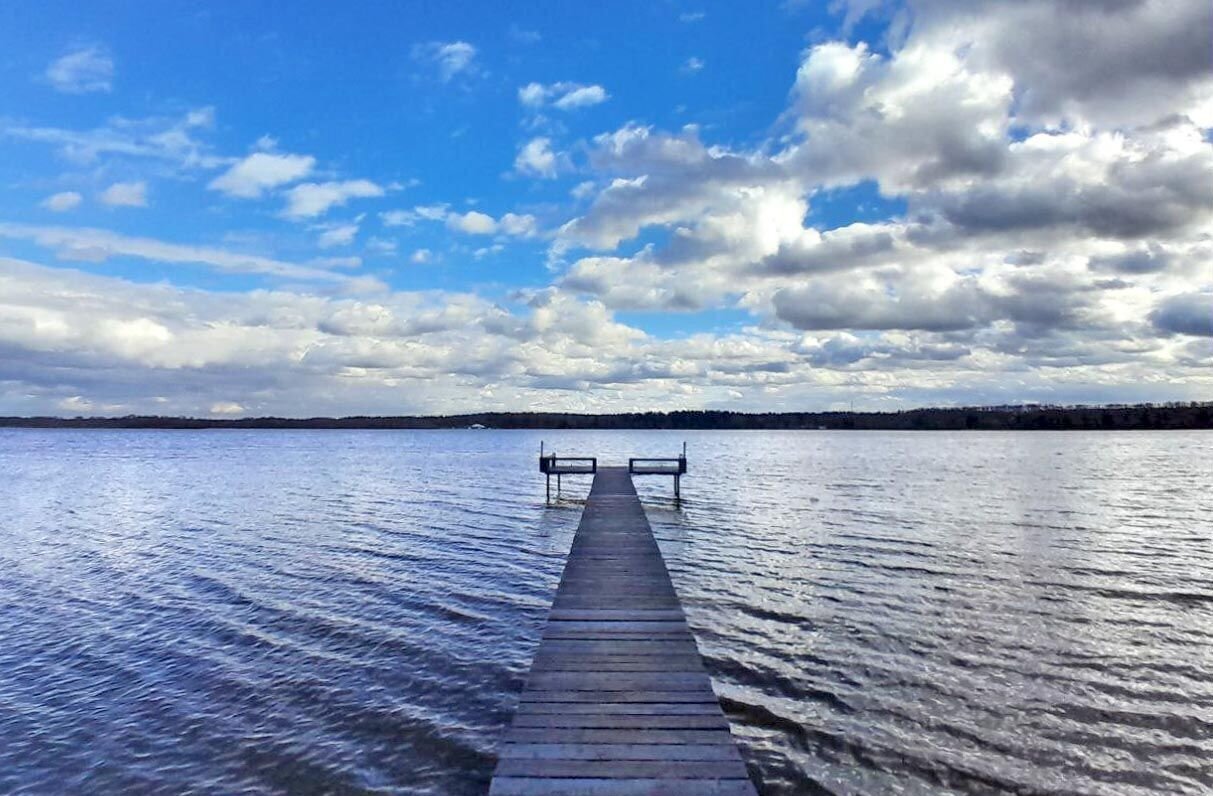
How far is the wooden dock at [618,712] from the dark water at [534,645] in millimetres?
1390

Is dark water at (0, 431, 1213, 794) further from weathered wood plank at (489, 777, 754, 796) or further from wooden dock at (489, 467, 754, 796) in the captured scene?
weathered wood plank at (489, 777, 754, 796)

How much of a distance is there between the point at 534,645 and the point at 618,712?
609 centimetres

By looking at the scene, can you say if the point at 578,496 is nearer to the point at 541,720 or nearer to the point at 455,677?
the point at 455,677

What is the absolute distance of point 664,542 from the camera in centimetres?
2558

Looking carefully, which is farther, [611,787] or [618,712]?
[618,712]

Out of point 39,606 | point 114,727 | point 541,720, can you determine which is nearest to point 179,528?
point 39,606

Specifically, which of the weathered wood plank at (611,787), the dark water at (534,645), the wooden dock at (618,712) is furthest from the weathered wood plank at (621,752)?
the dark water at (534,645)

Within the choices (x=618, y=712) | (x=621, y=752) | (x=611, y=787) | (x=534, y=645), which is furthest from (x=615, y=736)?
(x=534, y=645)

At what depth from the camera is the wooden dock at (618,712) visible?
21.9ft

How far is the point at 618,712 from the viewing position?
8.12m

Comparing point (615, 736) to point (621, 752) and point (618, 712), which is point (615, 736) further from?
point (618, 712)

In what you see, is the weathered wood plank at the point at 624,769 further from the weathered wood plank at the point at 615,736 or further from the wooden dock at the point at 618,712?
the weathered wood plank at the point at 615,736

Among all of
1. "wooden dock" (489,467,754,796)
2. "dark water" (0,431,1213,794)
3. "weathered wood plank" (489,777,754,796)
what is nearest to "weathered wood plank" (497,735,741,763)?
"wooden dock" (489,467,754,796)

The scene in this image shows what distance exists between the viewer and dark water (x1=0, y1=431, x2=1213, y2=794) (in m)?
9.27
